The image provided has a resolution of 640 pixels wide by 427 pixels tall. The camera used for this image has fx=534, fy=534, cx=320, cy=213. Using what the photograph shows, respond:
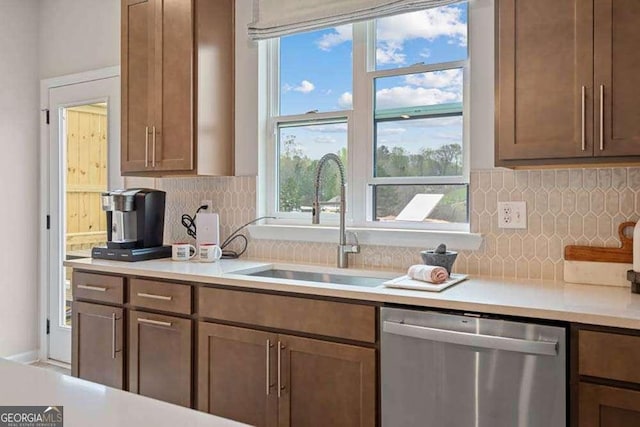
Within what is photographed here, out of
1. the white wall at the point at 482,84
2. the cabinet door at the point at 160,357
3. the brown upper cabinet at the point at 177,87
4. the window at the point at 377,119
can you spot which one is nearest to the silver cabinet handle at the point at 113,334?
the cabinet door at the point at 160,357

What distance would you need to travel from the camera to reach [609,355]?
5.21 feet

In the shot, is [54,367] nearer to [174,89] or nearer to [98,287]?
[98,287]

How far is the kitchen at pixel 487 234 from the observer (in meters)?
1.70

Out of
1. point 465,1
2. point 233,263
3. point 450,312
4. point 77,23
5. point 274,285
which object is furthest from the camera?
point 77,23

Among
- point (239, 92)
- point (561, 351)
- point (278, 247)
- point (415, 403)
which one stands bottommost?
point (415, 403)

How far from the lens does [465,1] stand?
242 centimetres

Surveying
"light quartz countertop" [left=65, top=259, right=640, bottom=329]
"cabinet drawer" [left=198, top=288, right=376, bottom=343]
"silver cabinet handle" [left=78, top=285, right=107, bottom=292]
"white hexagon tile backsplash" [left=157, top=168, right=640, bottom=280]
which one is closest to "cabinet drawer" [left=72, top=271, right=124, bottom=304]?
"silver cabinet handle" [left=78, top=285, right=107, bottom=292]

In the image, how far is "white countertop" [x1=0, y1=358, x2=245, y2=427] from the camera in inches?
31.1

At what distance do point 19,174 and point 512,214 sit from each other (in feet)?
11.5

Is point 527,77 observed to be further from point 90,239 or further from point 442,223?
point 90,239

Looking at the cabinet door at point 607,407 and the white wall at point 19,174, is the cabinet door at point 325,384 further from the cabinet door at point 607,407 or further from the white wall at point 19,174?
the white wall at point 19,174

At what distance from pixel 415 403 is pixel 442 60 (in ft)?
5.31

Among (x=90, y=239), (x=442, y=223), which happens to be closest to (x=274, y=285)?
(x=442, y=223)

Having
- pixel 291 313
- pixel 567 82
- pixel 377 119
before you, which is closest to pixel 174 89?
pixel 377 119
